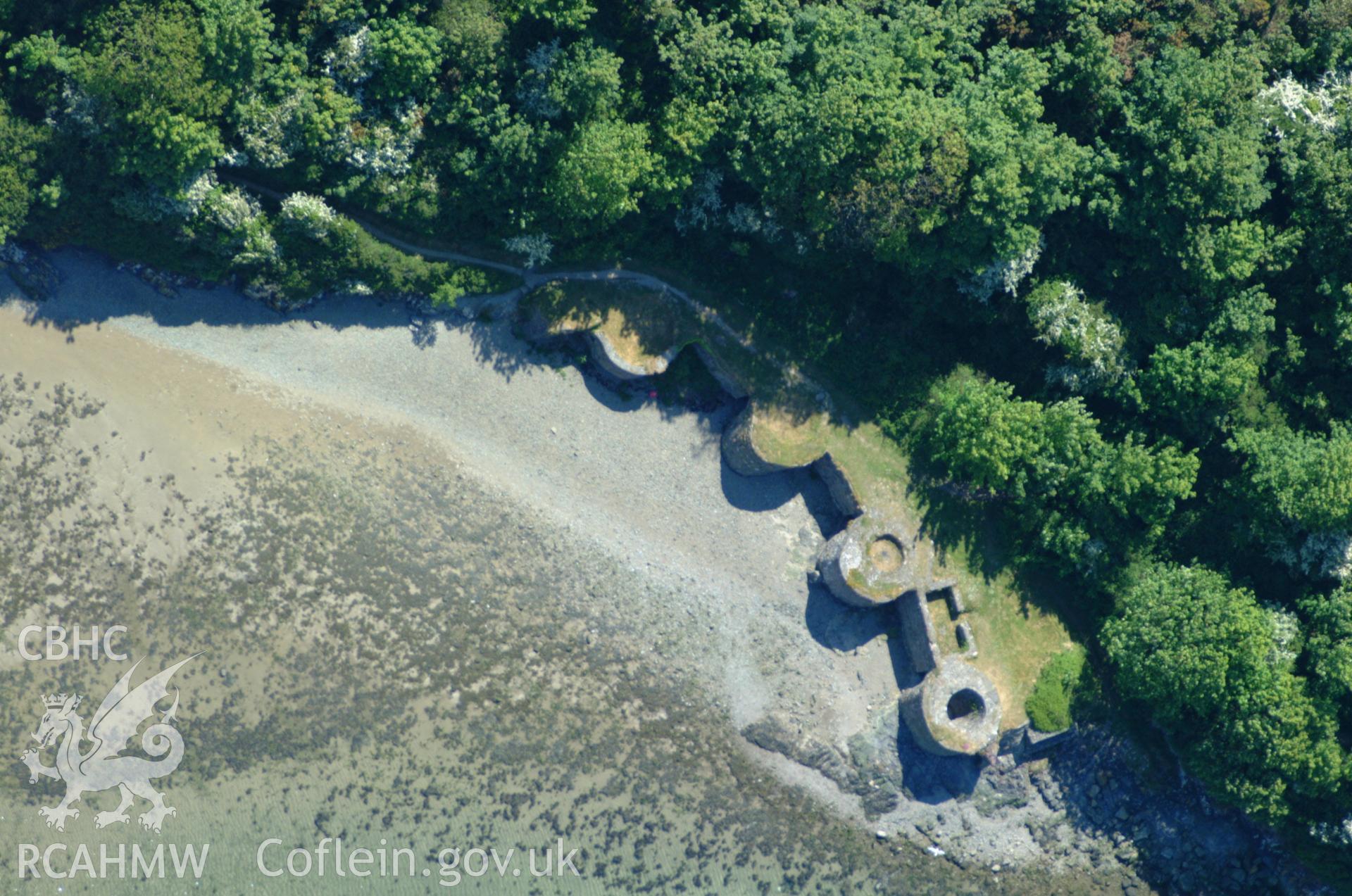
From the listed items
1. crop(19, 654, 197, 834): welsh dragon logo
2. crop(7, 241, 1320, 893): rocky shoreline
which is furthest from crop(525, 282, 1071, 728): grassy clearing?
crop(19, 654, 197, 834): welsh dragon logo

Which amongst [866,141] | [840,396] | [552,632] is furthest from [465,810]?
[866,141]

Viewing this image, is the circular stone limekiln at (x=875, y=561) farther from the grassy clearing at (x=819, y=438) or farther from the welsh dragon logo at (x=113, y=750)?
the welsh dragon logo at (x=113, y=750)

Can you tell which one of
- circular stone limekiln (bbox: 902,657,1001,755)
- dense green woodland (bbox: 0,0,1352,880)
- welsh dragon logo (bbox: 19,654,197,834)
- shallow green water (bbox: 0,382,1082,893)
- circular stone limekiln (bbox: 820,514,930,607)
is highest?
dense green woodland (bbox: 0,0,1352,880)

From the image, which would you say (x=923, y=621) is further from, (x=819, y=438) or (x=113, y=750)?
(x=113, y=750)

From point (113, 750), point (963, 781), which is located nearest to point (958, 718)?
point (963, 781)

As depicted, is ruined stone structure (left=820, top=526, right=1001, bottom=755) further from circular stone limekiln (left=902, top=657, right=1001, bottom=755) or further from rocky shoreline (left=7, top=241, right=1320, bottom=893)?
rocky shoreline (left=7, top=241, right=1320, bottom=893)

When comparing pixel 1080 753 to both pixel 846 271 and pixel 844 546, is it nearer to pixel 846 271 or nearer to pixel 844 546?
pixel 844 546

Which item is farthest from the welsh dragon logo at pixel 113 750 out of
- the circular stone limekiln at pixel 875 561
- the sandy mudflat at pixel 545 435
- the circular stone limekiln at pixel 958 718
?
the circular stone limekiln at pixel 958 718
